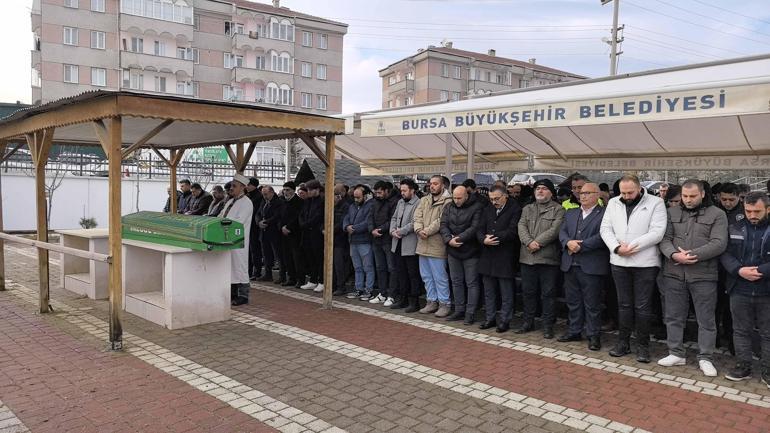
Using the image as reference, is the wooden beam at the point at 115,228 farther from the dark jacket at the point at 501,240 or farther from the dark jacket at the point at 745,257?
the dark jacket at the point at 745,257

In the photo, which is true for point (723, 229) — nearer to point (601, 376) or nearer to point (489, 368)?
point (601, 376)

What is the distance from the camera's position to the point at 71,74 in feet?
131

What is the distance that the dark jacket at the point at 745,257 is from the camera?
4781mm

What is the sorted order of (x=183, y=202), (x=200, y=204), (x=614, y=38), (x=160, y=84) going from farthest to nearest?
(x=160, y=84) → (x=614, y=38) → (x=183, y=202) → (x=200, y=204)

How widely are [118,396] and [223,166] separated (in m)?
19.0

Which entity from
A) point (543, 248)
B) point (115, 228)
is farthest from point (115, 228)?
point (543, 248)

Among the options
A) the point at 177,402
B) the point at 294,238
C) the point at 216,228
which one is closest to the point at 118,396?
the point at 177,402

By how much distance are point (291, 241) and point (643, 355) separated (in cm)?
582

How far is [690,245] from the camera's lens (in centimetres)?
517

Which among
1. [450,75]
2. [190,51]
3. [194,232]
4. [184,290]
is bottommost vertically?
[184,290]

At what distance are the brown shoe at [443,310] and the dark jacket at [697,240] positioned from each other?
9.40 feet

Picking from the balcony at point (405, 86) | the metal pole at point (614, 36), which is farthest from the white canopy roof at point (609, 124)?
the balcony at point (405, 86)

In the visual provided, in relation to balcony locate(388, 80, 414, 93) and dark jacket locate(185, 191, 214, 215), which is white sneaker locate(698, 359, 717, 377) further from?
balcony locate(388, 80, 414, 93)

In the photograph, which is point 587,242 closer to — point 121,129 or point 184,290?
point 184,290
